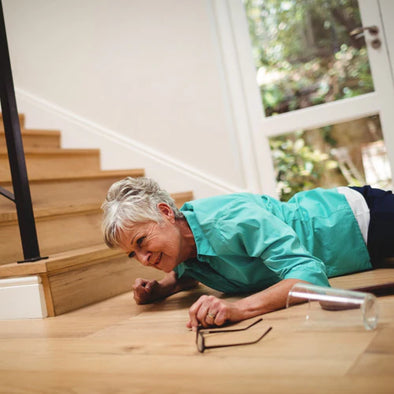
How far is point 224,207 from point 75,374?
714 millimetres

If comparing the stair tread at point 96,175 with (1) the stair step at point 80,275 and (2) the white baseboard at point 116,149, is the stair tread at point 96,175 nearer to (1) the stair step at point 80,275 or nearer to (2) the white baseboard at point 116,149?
(2) the white baseboard at point 116,149

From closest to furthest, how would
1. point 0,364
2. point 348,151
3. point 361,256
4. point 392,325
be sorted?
1. point 392,325
2. point 0,364
3. point 361,256
4. point 348,151

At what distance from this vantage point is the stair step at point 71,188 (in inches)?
105

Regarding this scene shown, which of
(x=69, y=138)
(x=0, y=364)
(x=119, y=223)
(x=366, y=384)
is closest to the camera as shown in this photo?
(x=366, y=384)

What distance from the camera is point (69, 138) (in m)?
3.61

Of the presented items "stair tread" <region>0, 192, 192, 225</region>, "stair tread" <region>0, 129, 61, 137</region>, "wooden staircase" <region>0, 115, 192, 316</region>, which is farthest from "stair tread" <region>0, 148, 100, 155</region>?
"stair tread" <region>0, 192, 192, 225</region>

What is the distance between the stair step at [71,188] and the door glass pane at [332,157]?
920 millimetres

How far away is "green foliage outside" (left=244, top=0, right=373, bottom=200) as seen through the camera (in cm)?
303

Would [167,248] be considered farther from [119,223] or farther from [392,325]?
[392,325]

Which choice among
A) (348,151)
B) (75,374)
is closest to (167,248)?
(75,374)

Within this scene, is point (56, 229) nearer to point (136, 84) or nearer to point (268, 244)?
point (268, 244)

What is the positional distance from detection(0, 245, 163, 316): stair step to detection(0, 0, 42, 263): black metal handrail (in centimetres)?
9

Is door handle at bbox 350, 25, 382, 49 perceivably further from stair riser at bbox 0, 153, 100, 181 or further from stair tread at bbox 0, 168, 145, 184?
stair riser at bbox 0, 153, 100, 181

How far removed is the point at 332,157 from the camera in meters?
3.14
